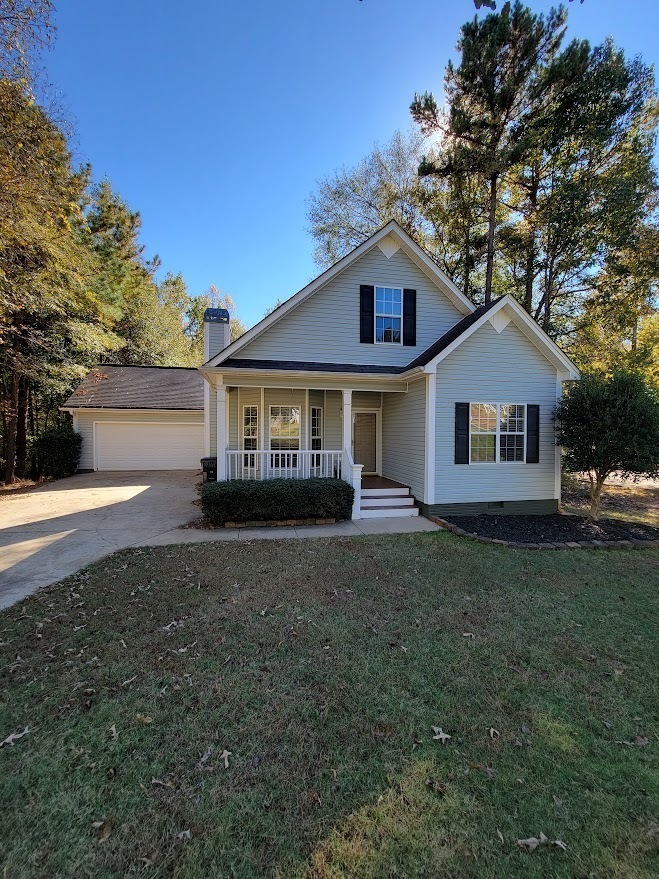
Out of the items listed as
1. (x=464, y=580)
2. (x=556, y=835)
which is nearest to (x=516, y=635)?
(x=464, y=580)

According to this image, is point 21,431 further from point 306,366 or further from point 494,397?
point 494,397

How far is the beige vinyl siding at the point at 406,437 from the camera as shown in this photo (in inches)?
362

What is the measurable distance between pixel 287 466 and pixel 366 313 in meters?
4.57

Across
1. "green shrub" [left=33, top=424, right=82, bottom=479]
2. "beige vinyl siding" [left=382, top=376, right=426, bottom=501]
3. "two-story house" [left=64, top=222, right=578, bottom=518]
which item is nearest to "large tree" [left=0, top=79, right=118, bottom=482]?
"green shrub" [left=33, top=424, right=82, bottom=479]

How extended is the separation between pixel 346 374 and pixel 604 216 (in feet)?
32.3

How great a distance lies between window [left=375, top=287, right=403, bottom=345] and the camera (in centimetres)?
1016

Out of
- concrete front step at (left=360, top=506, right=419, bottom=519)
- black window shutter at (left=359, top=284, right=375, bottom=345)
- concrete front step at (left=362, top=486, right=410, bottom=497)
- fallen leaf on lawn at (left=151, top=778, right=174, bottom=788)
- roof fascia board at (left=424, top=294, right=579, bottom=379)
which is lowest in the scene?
fallen leaf on lawn at (left=151, top=778, right=174, bottom=788)

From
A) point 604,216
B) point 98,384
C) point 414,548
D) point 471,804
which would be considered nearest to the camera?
point 471,804

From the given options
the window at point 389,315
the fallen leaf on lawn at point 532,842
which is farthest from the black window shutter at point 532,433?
the fallen leaf on lawn at point 532,842

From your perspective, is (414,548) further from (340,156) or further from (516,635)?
(340,156)

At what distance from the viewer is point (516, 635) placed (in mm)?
3881

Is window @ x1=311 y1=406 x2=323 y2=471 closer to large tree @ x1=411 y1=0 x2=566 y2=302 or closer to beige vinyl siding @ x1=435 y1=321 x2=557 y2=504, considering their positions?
beige vinyl siding @ x1=435 y1=321 x2=557 y2=504

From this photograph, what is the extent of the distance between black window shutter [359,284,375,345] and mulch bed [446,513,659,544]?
5.09m

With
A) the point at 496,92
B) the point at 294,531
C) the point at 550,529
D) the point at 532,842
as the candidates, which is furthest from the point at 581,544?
the point at 496,92
